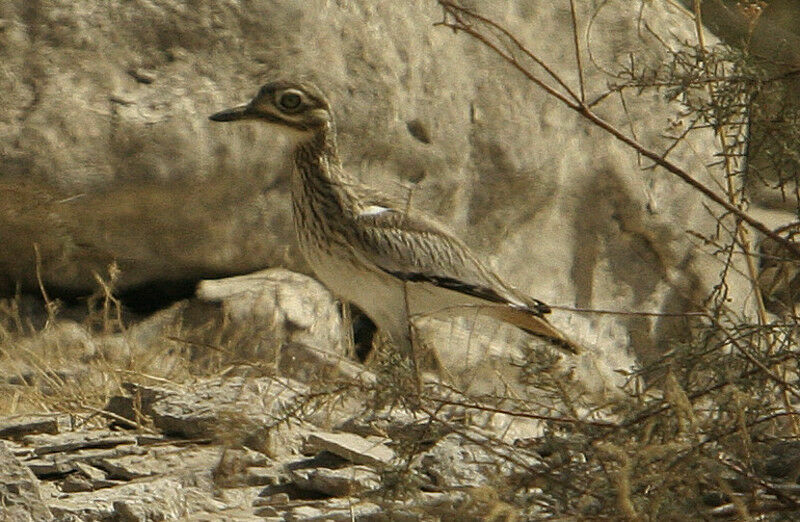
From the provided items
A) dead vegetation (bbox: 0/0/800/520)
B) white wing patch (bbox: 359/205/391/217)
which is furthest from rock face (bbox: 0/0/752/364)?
dead vegetation (bbox: 0/0/800/520)

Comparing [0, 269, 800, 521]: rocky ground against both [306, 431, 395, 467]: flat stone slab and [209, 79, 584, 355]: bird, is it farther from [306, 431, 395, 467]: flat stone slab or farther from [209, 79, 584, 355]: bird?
[209, 79, 584, 355]: bird

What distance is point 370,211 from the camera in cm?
677

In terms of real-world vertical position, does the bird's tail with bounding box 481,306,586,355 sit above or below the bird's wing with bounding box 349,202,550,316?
below

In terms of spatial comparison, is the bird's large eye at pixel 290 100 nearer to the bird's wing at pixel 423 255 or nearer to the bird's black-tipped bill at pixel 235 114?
the bird's black-tipped bill at pixel 235 114

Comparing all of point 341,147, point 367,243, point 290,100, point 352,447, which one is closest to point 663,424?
point 352,447

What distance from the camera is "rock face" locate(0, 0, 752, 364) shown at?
7.00m

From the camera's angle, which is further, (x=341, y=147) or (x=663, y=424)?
(x=341, y=147)

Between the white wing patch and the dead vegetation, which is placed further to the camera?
the white wing patch

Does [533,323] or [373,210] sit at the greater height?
[373,210]

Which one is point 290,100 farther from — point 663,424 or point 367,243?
point 663,424

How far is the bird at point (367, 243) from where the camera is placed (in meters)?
6.63

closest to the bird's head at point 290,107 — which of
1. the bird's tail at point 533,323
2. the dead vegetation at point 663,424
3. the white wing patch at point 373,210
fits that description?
the white wing patch at point 373,210

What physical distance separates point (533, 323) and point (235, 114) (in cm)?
166

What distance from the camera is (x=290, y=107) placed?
6852 millimetres
